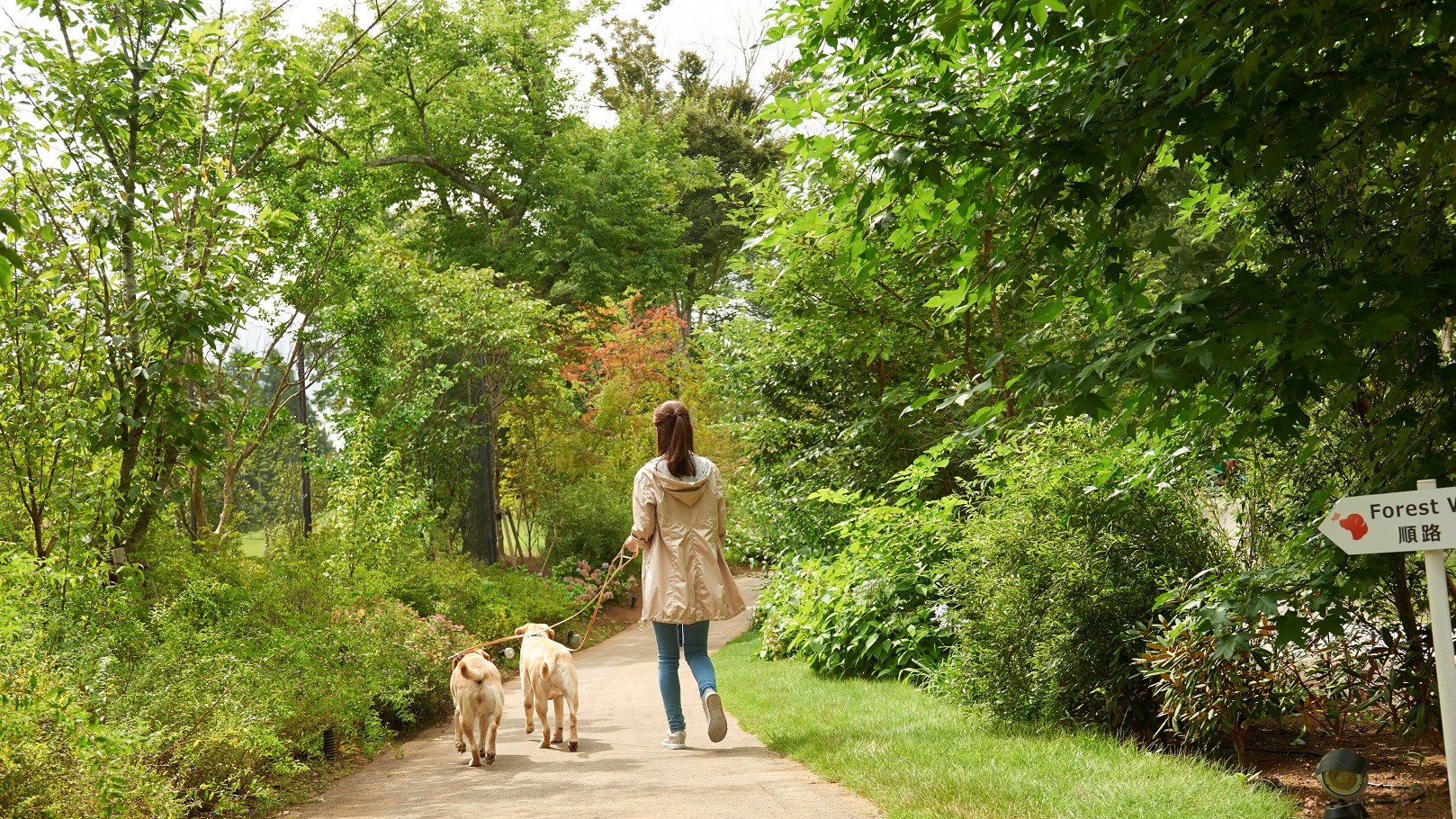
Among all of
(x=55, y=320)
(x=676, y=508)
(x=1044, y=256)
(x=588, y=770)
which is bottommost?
(x=588, y=770)

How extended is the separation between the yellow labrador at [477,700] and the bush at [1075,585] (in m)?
2.78

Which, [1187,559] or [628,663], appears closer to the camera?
[1187,559]

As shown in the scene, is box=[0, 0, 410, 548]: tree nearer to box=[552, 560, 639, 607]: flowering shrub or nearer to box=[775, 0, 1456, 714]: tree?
box=[775, 0, 1456, 714]: tree

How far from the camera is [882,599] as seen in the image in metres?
8.89

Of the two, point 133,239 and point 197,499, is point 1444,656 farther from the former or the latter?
point 197,499

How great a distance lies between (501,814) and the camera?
197 inches

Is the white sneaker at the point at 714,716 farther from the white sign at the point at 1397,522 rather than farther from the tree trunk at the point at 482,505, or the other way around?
the tree trunk at the point at 482,505

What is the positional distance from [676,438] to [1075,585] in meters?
2.45

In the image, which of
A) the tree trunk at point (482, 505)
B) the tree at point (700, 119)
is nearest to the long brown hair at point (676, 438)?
the tree trunk at point (482, 505)

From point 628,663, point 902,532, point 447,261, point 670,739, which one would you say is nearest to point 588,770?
point 670,739

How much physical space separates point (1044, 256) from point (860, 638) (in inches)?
207

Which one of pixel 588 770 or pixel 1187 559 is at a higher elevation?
pixel 1187 559

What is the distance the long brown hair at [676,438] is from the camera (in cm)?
665

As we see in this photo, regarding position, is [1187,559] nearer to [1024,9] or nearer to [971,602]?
[971,602]
